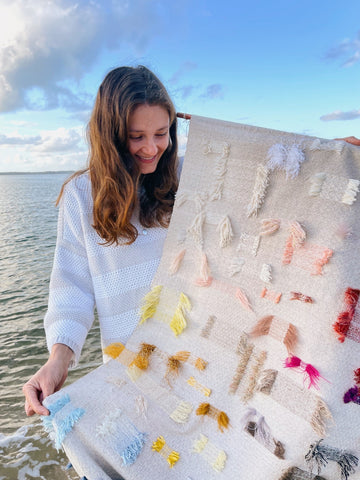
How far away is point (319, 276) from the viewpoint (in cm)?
94

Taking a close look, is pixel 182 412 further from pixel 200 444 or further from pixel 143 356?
pixel 143 356

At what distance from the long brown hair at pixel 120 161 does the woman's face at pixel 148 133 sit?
21 mm

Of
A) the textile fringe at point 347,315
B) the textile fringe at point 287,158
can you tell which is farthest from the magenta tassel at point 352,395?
the textile fringe at point 287,158

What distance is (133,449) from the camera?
103cm

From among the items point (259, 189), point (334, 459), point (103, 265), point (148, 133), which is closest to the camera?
point (334, 459)

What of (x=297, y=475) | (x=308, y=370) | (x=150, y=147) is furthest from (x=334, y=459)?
(x=150, y=147)

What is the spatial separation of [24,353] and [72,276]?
2.99 m

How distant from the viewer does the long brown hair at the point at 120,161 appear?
4.55 ft

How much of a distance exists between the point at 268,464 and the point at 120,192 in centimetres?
105

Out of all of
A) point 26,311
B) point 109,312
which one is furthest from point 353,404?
point 26,311

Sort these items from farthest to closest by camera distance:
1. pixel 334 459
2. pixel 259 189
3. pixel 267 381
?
pixel 259 189
pixel 267 381
pixel 334 459

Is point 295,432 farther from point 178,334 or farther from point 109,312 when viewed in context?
point 109,312

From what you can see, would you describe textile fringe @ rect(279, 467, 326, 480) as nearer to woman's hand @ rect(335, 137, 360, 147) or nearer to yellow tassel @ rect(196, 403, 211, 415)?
yellow tassel @ rect(196, 403, 211, 415)

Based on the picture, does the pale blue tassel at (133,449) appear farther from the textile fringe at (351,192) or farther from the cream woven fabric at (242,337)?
the textile fringe at (351,192)
